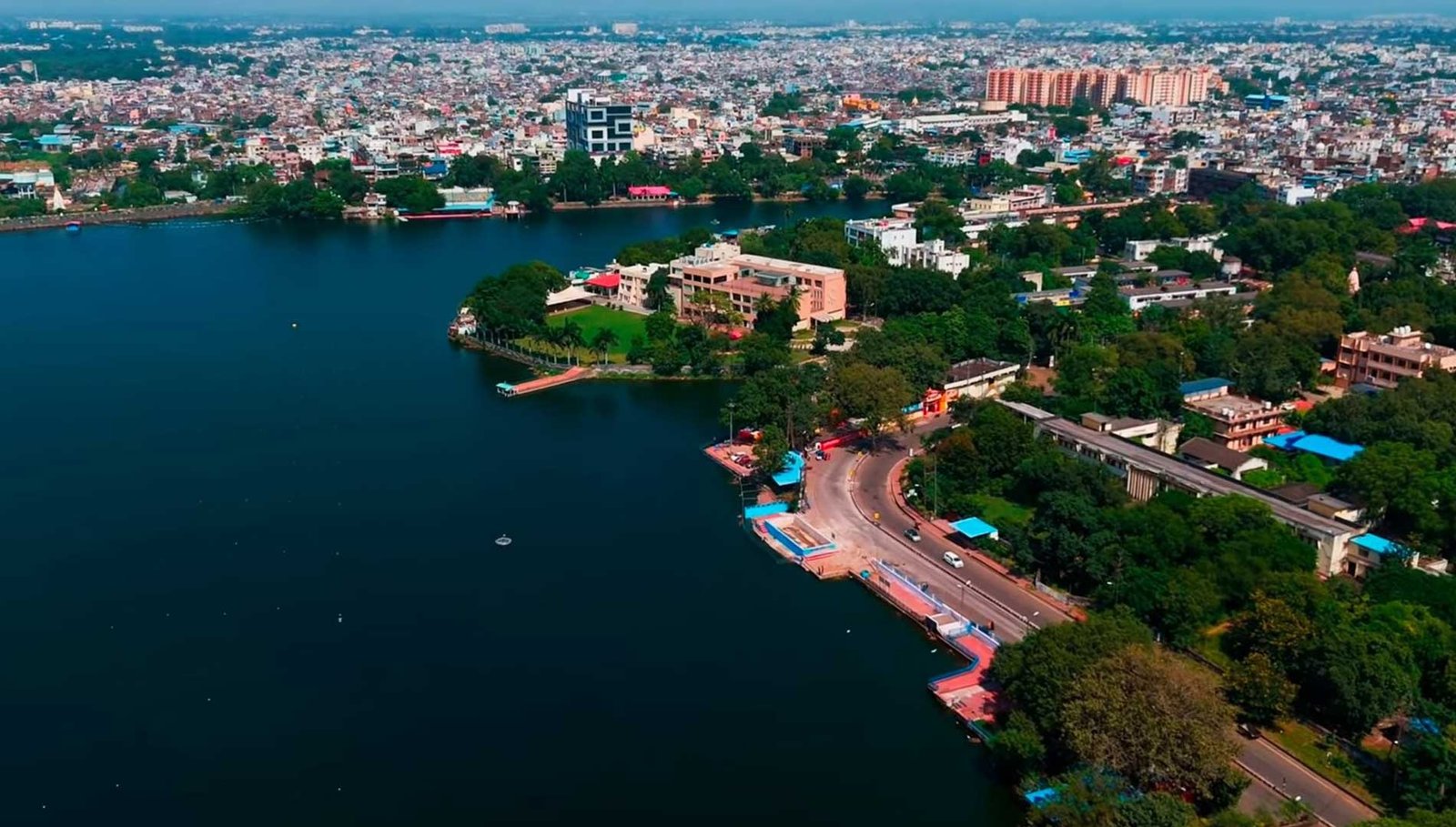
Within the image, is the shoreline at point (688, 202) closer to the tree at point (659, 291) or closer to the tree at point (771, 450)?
the tree at point (659, 291)

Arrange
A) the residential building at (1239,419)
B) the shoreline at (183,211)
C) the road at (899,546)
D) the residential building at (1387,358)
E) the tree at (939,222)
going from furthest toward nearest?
the shoreline at (183,211) < the tree at (939,222) < the residential building at (1387,358) < the residential building at (1239,419) < the road at (899,546)

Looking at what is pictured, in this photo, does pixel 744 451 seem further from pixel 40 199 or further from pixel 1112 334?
pixel 40 199

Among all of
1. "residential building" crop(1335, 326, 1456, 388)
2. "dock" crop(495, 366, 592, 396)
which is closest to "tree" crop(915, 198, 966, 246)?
"residential building" crop(1335, 326, 1456, 388)

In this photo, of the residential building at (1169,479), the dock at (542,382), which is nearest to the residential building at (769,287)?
the dock at (542,382)

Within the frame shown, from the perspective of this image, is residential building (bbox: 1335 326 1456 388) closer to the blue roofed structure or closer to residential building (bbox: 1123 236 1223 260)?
the blue roofed structure

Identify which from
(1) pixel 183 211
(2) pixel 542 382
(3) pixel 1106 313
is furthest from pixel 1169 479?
(1) pixel 183 211

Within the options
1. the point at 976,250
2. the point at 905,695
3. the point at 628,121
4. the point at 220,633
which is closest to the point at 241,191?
the point at 628,121

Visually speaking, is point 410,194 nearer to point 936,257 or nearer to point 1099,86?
point 936,257
